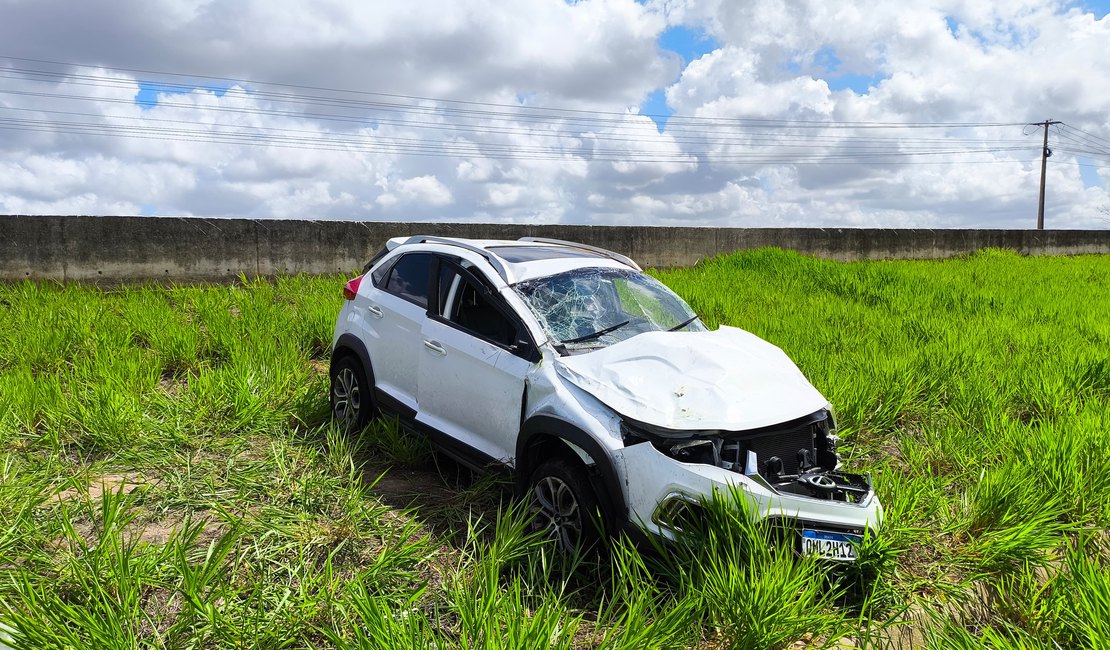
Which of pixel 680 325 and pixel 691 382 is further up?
pixel 680 325

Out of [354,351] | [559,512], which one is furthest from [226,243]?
[559,512]

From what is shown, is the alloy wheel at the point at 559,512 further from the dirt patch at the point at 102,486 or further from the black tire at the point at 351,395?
the dirt patch at the point at 102,486

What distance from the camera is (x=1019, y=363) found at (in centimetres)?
690

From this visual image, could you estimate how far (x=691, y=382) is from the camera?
362cm

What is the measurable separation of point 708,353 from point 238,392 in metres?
3.94

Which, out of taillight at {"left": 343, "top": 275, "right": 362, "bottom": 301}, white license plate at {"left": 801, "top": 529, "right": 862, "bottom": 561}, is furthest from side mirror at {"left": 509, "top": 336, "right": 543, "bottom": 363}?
taillight at {"left": 343, "top": 275, "right": 362, "bottom": 301}

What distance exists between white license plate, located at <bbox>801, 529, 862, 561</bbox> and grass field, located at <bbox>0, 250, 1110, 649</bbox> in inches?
2.7

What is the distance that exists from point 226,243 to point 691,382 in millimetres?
9765

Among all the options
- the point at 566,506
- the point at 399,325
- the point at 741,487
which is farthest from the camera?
the point at 399,325

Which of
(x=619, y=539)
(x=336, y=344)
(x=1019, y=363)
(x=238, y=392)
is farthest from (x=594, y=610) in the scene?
(x=1019, y=363)

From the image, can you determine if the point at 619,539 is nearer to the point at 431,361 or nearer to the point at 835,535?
Answer: the point at 835,535

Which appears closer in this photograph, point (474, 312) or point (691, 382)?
point (691, 382)

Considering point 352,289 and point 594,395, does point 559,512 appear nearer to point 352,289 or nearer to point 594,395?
point 594,395

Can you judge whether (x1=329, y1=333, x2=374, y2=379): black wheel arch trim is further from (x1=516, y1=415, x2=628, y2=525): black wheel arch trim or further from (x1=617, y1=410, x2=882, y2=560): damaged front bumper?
(x1=617, y1=410, x2=882, y2=560): damaged front bumper
